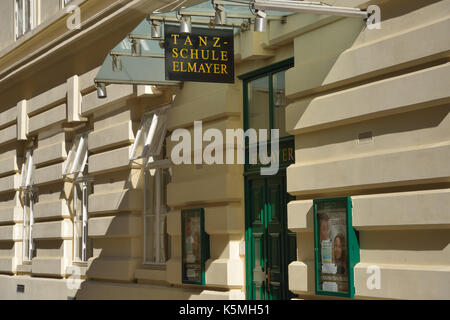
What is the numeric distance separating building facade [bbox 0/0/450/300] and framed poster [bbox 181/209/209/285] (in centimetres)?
6

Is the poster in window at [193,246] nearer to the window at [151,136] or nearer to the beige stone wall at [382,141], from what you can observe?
the window at [151,136]

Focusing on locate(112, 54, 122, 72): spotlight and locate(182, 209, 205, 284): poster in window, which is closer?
locate(182, 209, 205, 284): poster in window

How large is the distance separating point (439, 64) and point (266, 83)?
146 inches

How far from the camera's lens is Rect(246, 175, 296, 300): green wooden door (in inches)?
453

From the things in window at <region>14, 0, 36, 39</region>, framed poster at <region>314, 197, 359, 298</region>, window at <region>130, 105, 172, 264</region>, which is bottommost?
framed poster at <region>314, 197, 359, 298</region>

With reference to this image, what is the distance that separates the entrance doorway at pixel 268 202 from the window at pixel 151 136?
238cm

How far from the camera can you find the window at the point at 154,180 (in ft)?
46.8

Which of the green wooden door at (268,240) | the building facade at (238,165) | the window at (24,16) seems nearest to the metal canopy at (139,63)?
the building facade at (238,165)

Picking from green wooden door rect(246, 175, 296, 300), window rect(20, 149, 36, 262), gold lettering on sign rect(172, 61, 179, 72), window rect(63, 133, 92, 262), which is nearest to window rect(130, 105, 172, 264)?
green wooden door rect(246, 175, 296, 300)

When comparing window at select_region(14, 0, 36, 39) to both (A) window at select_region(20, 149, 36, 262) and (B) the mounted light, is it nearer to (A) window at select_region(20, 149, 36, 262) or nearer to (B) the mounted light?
(A) window at select_region(20, 149, 36, 262)

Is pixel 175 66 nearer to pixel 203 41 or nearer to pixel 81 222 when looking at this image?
pixel 203 41

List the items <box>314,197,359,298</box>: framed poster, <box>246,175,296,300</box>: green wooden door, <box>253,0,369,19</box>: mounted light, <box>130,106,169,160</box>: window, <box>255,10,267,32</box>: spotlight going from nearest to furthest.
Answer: <box>253,0,369,19</box>: mounted light < <box>255,10,267,32</box>: spotlight < <box>314,197,359,298</box>: framed poster < <box>246,175,296,300</box>: green wooden door < <box>130,106,169,160</box>: window

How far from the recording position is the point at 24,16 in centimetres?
2052
